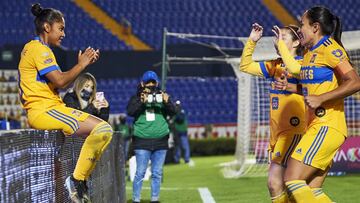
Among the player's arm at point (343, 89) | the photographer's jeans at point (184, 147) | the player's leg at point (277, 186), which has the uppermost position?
the player's arm at point (343, 89)

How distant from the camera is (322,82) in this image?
6.41m

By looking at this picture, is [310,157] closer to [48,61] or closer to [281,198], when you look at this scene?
[281,198]

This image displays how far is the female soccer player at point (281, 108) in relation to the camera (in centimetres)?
768

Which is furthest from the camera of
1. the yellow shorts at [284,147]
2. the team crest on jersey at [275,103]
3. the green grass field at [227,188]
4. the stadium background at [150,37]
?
the stadium background at [150,37]

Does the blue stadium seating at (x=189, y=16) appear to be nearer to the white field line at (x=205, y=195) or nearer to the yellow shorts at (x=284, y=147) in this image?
the white field line at (x=205, y=195)

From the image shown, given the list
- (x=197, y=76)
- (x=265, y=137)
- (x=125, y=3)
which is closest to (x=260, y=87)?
(x=265, y=137)

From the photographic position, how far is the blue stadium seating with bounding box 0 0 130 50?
1139 inches

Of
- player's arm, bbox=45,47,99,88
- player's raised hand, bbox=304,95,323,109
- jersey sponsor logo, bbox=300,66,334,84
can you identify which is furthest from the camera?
player's arm, bbox=45,47,99,88

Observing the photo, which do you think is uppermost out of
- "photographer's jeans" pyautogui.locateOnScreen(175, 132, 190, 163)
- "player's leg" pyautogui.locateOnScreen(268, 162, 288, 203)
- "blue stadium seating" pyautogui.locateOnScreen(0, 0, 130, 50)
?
"blue stadium seating" pyautogui.locateOnScreen(0, 0, 130, 50)

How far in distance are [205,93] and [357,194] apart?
18.0 metres

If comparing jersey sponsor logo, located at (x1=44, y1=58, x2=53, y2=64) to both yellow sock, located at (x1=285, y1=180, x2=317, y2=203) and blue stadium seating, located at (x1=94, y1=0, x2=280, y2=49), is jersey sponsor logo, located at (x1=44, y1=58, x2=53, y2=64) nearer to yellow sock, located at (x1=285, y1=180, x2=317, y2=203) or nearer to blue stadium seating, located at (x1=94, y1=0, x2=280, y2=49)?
yellow sock, located at (x1=285, y1=180, x2=317, y2=203)

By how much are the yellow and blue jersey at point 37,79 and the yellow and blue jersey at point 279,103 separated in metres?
2.12

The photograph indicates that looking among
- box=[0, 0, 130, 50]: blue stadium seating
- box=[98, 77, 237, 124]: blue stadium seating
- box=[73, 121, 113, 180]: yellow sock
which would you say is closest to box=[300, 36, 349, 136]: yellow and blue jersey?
box=[73, 121, 113, 180]: yellow sock

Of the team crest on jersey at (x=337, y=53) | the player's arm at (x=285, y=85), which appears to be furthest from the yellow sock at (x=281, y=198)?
the team crest on jersey at (x=337, y=53)
